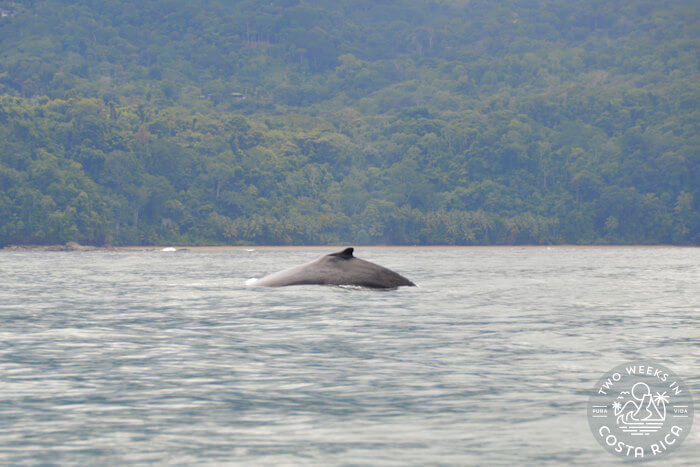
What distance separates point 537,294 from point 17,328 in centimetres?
2118

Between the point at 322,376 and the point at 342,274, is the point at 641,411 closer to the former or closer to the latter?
the point at 322,376

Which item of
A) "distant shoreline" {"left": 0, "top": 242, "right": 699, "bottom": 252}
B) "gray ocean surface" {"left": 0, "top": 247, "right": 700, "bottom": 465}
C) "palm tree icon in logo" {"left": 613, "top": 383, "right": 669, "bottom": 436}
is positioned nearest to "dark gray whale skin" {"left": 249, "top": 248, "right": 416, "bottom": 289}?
"gray ocean surface" {"left": 0, "top": 247, "right": 700, "bottom": 465}

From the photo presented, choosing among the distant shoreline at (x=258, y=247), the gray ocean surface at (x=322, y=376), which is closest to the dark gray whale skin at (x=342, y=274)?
the gray ocean surface at (x=322, y=376)

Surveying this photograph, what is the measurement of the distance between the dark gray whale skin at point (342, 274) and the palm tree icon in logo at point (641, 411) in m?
24.5

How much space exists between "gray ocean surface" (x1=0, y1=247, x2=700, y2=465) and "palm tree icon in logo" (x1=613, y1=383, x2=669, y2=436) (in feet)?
1.92

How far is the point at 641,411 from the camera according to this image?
14.3 m

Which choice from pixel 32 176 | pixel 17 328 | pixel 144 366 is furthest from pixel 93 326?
pixel 32 176

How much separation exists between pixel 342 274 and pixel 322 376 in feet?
74.2

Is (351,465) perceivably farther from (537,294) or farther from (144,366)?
(537,294)

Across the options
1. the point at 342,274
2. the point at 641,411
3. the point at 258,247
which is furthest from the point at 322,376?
the point at 258,247

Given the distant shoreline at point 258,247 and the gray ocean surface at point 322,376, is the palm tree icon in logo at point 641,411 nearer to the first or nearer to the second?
the gray ocean surface at point 322,376

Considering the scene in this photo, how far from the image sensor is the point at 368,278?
4041 centimetres

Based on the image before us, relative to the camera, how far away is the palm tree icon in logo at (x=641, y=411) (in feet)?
43.8

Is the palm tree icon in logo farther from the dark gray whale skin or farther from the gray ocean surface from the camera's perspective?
the dark gray whale skin
